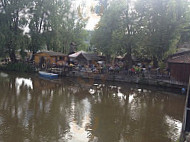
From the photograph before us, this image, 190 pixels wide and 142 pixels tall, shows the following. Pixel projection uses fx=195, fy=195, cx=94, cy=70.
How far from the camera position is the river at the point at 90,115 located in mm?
11586

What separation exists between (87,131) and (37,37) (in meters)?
32.7

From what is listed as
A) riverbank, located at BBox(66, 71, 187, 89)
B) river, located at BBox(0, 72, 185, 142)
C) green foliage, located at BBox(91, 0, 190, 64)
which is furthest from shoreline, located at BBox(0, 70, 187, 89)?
green foliage, located at BBox(91, 0, 190, 64)

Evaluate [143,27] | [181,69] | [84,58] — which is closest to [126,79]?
[181,69]

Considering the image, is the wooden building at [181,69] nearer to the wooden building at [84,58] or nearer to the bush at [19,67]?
the wooden building at [84,58]

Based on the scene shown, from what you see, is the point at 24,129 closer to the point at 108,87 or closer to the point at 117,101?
the point at 117,101

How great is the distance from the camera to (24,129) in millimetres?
12109

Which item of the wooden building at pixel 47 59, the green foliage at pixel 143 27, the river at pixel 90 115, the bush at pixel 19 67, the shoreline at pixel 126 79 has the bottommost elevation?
the river at pixel 90 115

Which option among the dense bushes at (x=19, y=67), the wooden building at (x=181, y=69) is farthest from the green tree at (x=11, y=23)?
the wooden building at (x=181, y=69)

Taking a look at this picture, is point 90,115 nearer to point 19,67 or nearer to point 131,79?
point 131,79

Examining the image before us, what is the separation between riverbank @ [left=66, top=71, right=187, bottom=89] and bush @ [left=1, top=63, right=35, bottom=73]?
9.31 meters

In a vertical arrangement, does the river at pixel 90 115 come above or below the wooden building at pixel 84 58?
below

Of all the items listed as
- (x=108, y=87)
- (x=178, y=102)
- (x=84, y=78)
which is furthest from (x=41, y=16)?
(x=178, y=102)

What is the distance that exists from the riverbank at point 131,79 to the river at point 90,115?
3.68 ft

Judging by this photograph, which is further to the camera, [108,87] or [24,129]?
[108,87]
